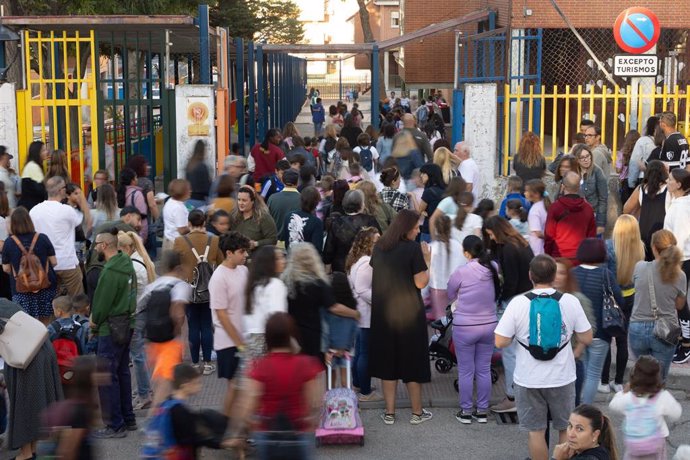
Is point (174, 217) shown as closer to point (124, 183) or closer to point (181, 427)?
point (124, 183)

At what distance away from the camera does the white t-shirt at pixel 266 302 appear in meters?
7.63

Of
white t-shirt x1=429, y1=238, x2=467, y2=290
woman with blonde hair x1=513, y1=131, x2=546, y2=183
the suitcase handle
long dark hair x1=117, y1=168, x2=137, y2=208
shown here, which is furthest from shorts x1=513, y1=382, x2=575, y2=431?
long dark hair x1=117, y1=168, x2=137, y2=208

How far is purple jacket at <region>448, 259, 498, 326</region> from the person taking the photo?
852 cm

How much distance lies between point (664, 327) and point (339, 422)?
265cm

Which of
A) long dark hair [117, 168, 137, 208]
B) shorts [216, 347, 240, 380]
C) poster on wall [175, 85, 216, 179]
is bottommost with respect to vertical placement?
shorts [216, 347, 240, 380]

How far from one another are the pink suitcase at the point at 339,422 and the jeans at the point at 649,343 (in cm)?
229

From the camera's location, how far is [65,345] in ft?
27.5

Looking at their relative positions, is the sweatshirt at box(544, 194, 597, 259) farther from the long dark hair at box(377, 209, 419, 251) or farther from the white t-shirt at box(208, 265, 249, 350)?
the white t-shirt at box(208, 265, 249, 350)

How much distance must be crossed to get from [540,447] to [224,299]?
2602 millimetres

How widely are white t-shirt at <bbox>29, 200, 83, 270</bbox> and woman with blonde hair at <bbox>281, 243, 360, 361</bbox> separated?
142 inches

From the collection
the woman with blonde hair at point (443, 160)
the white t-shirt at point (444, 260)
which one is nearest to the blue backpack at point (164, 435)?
the white t-shirt at point (444, 260)

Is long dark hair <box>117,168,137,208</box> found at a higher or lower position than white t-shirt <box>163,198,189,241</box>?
higher

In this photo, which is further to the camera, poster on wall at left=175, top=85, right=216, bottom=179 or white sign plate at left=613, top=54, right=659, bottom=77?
poster on wall at left=175, top=85, right=216, bottom=179

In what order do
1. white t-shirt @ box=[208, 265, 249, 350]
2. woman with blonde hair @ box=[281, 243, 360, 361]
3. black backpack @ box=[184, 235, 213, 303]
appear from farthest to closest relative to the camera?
black backpack @ box=[184, 235, 213, 303], white t-shirt @ box=[208, 265, 249, 350], woman with blonde hair @ box=[281, 243, 360, 361]
